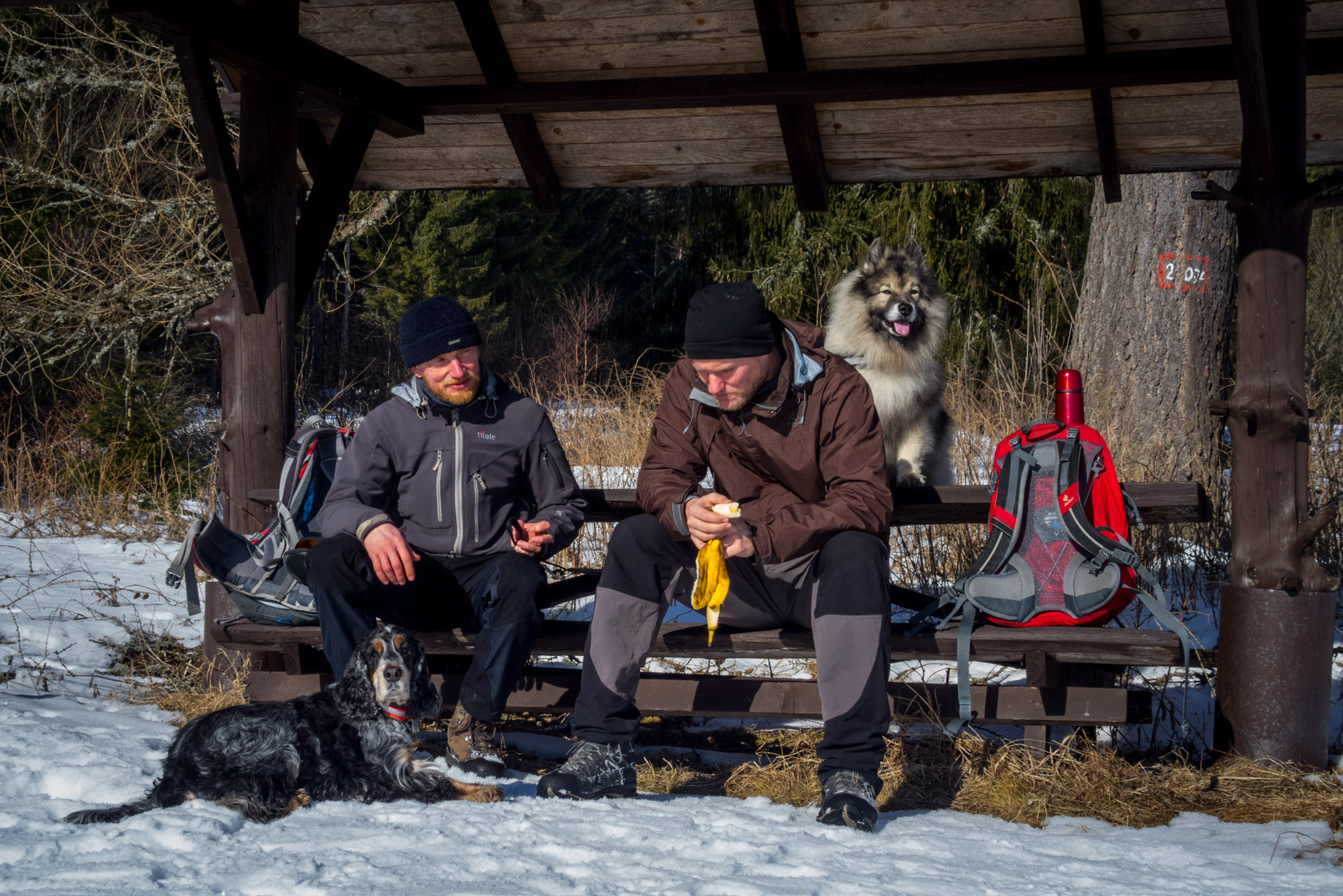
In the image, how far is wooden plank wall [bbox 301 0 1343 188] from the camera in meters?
4.01

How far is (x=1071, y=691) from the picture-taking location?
3553 mm

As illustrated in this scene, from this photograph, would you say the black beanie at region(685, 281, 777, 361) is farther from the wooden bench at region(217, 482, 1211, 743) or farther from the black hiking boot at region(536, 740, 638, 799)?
the black hiking boot at region(536, 740, 638, 799)

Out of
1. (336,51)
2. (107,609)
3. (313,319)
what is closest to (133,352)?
(313,319)

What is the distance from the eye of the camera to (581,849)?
2643mm

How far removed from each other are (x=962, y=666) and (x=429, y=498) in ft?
5.98

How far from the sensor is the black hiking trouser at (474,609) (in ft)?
11.3

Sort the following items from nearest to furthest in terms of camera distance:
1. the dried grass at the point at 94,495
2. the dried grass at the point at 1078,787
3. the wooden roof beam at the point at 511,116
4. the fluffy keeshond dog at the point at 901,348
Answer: the dried grass at the point at 1078,787 < the wooden roof beam at the point at 511,116 < the fluffy keeshond dog at the point at 901,348 < the dried grass at the point at 94,495

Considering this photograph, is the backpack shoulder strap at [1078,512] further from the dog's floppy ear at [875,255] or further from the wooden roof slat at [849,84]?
the dog's floppy ear at [875,255]

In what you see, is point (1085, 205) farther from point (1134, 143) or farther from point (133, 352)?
point (133, 352)

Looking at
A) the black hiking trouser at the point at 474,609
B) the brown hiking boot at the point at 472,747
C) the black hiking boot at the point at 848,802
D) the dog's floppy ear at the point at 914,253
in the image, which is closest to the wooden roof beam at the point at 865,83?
the dog's floppy ear at the point at 914,253

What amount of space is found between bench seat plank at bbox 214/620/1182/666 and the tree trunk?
393 centimetres

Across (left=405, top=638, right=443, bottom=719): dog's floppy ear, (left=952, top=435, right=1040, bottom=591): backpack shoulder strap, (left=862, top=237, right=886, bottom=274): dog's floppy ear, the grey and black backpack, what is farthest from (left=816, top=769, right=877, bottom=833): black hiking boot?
(left=862, top=237, right=886, bottom=274): dog's floppy ear

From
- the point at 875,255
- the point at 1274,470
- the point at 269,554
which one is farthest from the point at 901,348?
the point at 269,554

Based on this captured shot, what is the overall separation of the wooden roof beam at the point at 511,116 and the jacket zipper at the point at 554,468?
149 centimetres
